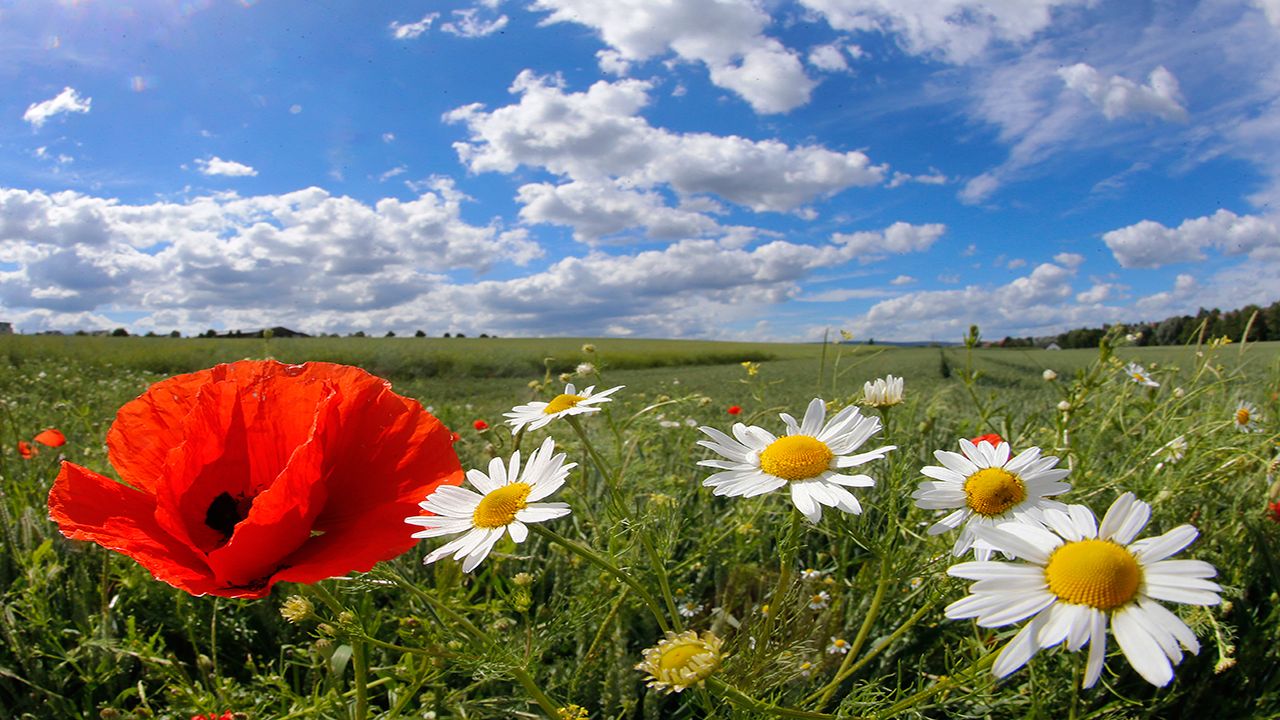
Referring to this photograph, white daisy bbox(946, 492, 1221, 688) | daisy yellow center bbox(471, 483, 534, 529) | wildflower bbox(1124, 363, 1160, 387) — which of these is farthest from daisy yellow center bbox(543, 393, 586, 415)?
wildflower bbox(1124, 363, 1160, 387)

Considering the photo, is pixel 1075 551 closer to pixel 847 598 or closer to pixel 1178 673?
pixel 847 598

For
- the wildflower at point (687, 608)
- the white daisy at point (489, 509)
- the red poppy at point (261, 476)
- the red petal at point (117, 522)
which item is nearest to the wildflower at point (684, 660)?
the white daisy at point (489, 509)


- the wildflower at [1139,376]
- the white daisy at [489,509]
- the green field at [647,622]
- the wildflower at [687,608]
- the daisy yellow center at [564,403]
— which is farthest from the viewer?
the wildflower at [1139,376]

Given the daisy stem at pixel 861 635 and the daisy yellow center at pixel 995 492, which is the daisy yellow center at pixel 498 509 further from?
the daisy yellow center at pixel 995 492

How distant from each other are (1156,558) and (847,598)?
1.02 m

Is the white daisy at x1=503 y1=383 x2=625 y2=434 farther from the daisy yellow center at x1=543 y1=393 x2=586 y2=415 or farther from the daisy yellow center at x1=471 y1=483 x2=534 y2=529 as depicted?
the daisy yellow center at x1=471 y1=483 x2=534 y2=529

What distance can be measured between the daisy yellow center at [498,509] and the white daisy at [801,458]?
0.23 m

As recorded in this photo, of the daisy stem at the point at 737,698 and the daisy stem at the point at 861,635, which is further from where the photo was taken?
the daisy stem at the point at 861,635

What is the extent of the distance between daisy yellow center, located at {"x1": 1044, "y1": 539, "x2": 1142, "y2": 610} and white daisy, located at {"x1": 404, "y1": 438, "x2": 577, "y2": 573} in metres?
0.47

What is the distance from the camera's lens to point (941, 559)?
1.05m

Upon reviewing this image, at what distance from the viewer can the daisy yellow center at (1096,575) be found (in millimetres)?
599

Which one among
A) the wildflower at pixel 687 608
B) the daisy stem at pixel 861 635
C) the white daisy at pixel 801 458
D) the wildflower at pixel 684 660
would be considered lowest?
the wildflower at pixel 687 608

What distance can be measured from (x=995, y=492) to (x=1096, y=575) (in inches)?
10.2

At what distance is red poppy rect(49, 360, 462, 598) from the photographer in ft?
2.11
